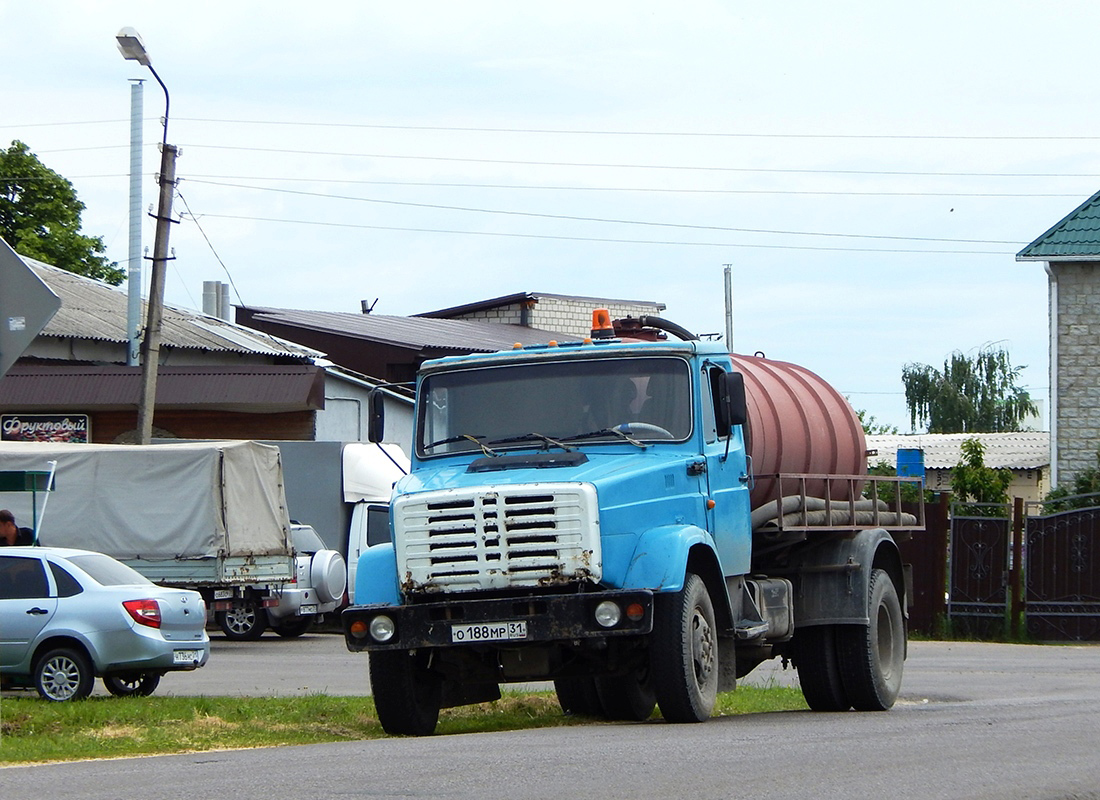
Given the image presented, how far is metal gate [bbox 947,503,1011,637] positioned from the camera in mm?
25312

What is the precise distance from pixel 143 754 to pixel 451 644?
2284mm

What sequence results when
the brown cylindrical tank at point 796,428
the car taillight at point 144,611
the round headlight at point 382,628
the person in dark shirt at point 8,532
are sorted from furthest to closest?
the person in dark shirt at point 8,532 → the car taillight at point 144,611 → the brown cylindrical tank at point 796,428 → the round headlight at point 382,628

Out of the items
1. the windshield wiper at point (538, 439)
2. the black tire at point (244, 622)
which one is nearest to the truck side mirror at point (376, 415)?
the windshield wiper at point (538, 439)

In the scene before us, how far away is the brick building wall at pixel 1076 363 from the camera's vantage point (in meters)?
32.9

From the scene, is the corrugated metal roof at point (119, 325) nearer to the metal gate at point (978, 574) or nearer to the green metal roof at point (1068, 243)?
the green metal roof at point (1068, 243)

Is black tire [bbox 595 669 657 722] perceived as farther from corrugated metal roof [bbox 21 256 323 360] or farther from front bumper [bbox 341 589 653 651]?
corrugated metal roof [bbox 21 256 323 360]

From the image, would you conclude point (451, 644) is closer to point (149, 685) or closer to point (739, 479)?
point (739, 479)

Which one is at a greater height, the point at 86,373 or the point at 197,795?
the point at 86,373

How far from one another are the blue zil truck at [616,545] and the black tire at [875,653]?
0.08 ft

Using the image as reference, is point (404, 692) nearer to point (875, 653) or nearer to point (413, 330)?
point (875, 653)

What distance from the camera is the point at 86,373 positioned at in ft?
109

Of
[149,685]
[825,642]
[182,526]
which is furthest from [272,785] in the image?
[182,526]

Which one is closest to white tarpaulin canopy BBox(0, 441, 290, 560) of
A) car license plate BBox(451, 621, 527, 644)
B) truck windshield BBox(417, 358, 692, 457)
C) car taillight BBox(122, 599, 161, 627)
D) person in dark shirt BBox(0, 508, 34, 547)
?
person in dark shirt BBox(0, 508, 34, 547)

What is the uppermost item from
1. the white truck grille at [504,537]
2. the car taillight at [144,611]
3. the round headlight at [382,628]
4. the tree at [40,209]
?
the tree at [40,209]
